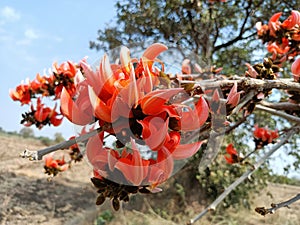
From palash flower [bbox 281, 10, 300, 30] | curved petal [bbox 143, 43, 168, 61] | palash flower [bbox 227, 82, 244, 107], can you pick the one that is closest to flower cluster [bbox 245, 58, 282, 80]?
palash flower [bbox 227, 82, 244, 107]

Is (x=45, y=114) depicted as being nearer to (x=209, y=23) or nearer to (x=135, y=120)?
(x=135, y=120)

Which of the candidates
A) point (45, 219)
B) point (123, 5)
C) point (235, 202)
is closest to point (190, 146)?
point (45, 219)

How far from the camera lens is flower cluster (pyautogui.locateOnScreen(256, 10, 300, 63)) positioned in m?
0.96

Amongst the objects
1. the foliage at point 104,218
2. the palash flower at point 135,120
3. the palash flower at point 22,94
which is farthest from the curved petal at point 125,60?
the foliage at point 104,218

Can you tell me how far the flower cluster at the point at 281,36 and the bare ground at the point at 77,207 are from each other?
2407 millimetres

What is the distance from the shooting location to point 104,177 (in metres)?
0.39

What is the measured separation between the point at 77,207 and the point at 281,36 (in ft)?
11.8

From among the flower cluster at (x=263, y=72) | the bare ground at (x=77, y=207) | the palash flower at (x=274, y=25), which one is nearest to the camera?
the flower cluster at (x=263, y=72)

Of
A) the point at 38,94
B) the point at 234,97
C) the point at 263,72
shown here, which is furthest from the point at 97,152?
the point at 38,94

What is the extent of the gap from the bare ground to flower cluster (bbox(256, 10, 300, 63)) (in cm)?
241

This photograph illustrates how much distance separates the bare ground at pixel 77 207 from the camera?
332 centimetres

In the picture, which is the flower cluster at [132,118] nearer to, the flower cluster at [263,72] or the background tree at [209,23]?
the flower cluster at [263,72]

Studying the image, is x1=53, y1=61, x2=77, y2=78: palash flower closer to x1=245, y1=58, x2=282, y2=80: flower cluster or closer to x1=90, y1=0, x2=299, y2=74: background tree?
x1=245, y1=58, x2=282, y2=80: flower cluster

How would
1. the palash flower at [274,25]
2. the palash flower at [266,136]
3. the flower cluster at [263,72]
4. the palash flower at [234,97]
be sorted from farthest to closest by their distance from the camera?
the palash flower at [266,136] → the palash flower at [274,25] → the flower cluster at [263,72] → the palash flower at [234,97]
